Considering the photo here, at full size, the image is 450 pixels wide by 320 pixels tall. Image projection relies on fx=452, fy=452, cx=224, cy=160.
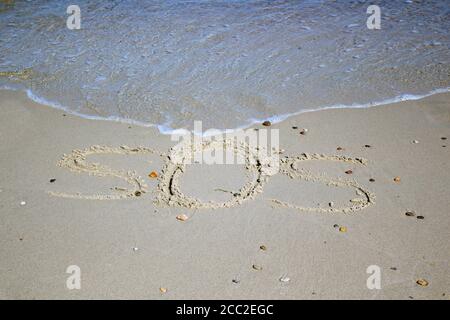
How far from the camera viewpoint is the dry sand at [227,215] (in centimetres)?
265

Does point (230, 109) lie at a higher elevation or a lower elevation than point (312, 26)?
lower

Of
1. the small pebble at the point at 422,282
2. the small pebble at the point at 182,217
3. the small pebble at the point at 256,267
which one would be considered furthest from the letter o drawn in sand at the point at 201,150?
the small pebble at the point at 422,282

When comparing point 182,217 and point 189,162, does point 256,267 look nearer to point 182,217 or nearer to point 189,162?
point 182,217

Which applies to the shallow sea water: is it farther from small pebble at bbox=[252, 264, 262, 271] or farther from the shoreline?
small pebble at bbox=[252, 264, 262, 271]

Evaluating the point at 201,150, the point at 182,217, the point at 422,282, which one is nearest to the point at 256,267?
the point at 182,217

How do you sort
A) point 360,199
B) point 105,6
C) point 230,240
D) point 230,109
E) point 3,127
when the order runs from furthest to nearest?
point 105,6
point 230,109
point 3,127
point 360,199
point 230,240

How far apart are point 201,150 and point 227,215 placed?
0.88m

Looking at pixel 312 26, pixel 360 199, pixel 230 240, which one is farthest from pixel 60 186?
pixel 312 26

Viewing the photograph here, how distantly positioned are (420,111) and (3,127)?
394 centimetres

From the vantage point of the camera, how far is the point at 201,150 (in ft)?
12.7

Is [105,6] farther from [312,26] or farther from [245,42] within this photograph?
[312,26]

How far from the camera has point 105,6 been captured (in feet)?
23.8

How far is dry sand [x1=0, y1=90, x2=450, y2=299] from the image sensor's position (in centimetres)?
265

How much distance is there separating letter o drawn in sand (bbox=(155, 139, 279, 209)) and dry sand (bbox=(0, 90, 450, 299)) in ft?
0.08
